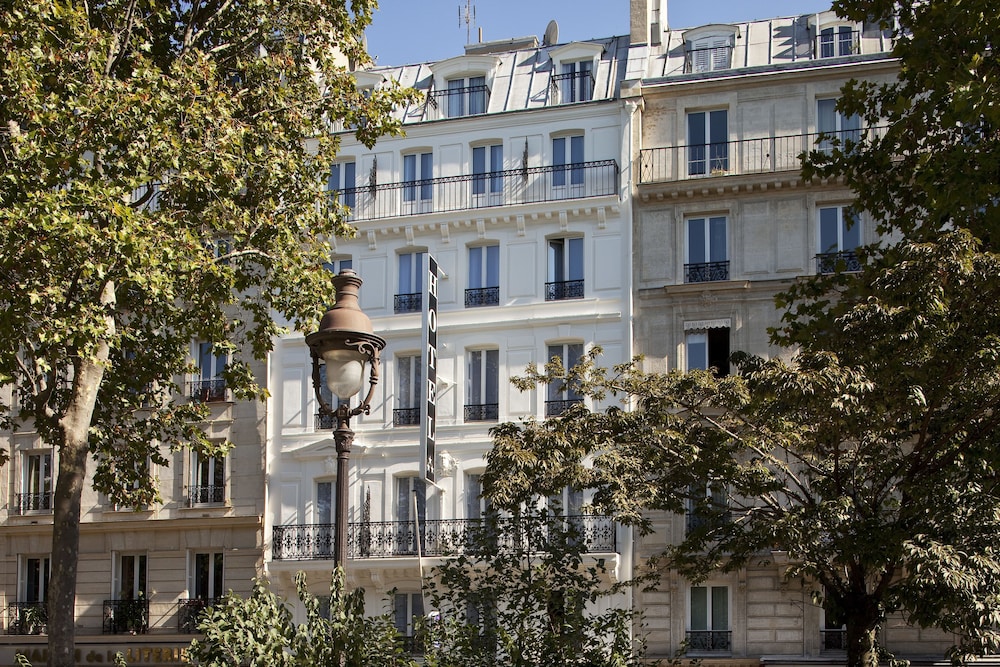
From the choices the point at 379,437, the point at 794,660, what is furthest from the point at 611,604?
the point at 379,437

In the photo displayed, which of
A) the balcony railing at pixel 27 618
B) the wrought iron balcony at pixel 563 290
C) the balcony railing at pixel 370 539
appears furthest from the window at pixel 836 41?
the balcony railing at pixel 27 618

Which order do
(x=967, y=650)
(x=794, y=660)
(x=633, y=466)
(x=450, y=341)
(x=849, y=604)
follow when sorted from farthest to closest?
1. (x=450, y=341)
2. (x=794, y=660)
3. (x=633, y=466)
4. (x=849, y=604)
5. (x=967, y=650)

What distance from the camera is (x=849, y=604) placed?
18656 millimetres

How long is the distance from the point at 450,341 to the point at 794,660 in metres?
10.5

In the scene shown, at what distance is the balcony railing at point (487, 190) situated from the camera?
34.1 meters

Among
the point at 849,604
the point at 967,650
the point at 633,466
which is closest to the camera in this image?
the point at 967,650

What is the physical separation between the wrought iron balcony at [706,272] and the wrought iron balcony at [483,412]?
526 centimetres

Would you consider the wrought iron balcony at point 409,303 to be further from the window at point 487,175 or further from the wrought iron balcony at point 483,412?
the wrought iron balcony at point 483,412

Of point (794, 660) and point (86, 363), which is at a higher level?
point (86, 363)

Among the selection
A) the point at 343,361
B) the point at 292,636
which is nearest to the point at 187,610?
the point at 343,361

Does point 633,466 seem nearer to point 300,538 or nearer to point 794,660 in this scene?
point 794,660

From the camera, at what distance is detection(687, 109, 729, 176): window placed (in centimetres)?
3381

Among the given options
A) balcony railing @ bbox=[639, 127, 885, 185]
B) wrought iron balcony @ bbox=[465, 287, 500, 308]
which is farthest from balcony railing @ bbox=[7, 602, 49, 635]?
balcony railing @ bbox=[639, 127, 885, 185]

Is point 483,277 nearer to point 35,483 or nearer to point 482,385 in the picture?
point 482,385
